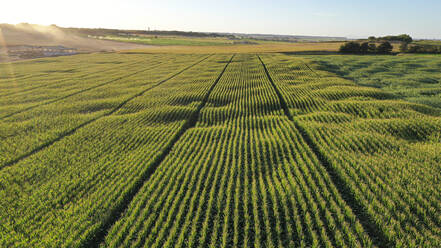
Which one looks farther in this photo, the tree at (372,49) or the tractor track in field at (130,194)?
the tree at (372,49)

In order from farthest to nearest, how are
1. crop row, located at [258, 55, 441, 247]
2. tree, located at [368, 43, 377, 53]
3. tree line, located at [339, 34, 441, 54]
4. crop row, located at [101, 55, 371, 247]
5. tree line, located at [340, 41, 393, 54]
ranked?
tree, located at [368, 43, 377, 53] → tree line, located at [340, 41, 393, 54] → tree line, located at [339, 34, 441, 54] → crop row, located at [258, 55, 441, 247] → crop row, located at [101, 55, 371, 247]

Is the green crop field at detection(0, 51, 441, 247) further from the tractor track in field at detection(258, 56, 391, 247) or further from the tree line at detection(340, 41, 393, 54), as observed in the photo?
the tree line at detection(340, 41, 393, 54)

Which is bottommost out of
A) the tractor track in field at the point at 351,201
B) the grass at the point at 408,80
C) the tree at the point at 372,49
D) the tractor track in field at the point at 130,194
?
the tractor track in field at the point at 130,194

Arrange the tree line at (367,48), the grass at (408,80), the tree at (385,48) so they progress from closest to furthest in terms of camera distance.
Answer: the grass at (408,80), the tree at (385,48), the tree line at (367,48)

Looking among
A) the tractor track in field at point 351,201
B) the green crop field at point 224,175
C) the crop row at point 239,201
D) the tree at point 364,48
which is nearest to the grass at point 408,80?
the green crop field at point 224,175

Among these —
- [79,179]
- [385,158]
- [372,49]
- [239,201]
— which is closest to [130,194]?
[79,179]

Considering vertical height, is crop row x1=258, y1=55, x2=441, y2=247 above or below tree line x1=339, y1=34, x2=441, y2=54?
A: below

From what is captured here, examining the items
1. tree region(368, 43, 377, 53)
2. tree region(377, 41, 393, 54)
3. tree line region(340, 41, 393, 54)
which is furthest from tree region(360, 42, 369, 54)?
tree region(377, 41, 393, 54)

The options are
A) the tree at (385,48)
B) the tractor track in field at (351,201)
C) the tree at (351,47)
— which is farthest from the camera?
the tree at (351,47)

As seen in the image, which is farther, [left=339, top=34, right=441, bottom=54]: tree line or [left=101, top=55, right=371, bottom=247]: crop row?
[left=339, top=34, right=441, bottom=54]: tree line

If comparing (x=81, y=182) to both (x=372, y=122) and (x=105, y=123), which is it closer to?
(x=105, y=123)

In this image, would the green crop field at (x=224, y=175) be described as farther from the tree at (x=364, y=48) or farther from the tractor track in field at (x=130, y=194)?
the tree at (x=364, y=48)
